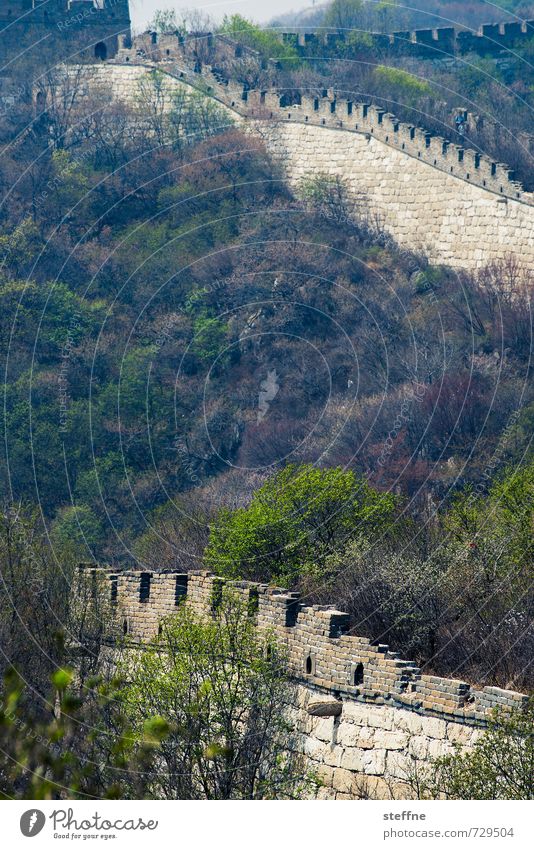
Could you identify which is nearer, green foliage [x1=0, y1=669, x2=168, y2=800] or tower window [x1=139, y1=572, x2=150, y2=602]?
green foliage [x1=0, y1=669, x2=168, y2=800]

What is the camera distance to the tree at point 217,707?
25.3 meters

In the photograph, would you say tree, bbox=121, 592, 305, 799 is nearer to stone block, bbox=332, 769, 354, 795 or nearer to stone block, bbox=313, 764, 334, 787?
stone block, bbox=313, 764, 334, 787

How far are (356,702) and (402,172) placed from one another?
3667 cm

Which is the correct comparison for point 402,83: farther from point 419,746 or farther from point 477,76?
point 419,746

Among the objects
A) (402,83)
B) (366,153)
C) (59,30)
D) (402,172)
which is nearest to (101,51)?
(59,30)

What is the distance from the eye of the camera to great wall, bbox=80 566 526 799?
2475 cm

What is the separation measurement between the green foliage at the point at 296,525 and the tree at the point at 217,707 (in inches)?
322

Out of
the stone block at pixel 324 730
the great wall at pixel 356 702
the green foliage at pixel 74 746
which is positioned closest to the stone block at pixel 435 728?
the great wall at pixel 356 702

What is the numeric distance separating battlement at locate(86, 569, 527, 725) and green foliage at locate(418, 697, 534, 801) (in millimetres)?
541

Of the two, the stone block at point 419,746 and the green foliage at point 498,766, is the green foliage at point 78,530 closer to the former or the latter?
the stone block at point 419,746

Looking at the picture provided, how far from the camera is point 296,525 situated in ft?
127

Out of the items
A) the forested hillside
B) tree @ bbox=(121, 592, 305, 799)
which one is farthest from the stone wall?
tree @ bbox=(121, 592, 305, 799)

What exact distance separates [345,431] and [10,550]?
18.4 m

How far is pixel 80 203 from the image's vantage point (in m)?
67.9
